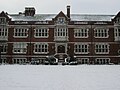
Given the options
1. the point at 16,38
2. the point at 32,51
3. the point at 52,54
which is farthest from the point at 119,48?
the point at 16,38

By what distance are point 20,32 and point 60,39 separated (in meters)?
6.98

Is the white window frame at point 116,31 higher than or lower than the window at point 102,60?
higher

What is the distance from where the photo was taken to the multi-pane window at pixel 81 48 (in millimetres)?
43881

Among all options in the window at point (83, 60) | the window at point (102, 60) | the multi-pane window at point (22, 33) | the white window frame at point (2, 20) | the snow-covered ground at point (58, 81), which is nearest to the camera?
the snow-covered ground at point (58, 81)

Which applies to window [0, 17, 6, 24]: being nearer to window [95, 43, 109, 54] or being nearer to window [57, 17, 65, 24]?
window [57, 17, 65, 24]

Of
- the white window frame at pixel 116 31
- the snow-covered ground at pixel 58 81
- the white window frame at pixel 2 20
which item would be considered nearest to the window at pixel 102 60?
the white window frame at pixel 116 31

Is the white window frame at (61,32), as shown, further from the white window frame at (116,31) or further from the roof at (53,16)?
the white window frame at (116,31)

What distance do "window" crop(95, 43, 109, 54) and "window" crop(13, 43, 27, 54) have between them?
1205 cm

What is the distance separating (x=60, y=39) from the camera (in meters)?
44.0

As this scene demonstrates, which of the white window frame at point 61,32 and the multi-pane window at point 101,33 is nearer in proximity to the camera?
the white window frame at point 61,32

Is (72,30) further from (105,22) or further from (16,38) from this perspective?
(16,38)

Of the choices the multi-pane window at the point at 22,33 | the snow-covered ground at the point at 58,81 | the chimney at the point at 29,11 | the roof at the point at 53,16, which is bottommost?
the snow-covered ground at the point at 58,81

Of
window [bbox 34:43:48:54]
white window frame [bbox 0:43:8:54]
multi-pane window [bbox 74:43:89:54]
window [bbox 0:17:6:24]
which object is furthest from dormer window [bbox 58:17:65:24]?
white window frame [bbox 0:43:8:54]

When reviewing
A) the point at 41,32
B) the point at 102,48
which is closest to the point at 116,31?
the point at 102,48
